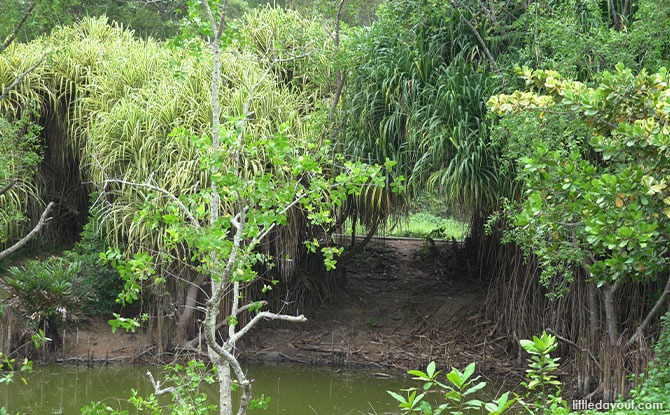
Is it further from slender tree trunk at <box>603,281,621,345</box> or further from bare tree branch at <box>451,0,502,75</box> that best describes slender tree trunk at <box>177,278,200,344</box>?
slender tree trunk at <box>603,281,621,345</box>

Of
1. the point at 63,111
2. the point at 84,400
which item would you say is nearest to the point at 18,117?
the point at 63,111

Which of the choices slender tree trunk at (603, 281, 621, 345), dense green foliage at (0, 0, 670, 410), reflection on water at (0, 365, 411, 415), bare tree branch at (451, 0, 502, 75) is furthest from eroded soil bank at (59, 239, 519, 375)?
bare tree branch at (451, 0, 502, 75)

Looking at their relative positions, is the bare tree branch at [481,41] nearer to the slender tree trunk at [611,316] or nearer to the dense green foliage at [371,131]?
the dense green foliage at [371,131]

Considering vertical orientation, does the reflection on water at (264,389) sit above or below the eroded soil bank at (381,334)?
below

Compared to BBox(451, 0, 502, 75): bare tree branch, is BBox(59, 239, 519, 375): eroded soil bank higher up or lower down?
lower down

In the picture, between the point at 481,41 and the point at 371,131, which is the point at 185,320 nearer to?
the point at 371,131

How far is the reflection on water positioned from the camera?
7000 mm

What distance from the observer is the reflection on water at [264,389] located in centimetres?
700

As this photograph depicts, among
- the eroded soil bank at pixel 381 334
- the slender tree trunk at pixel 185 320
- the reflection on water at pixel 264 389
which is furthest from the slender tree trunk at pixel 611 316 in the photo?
→ the slender tree trunk at pixel 185 320

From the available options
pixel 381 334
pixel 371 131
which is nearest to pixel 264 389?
pixel 381 334

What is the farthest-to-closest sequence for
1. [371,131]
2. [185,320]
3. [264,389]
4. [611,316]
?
[185,320] < [371,131] < [264,389] < [611,316]

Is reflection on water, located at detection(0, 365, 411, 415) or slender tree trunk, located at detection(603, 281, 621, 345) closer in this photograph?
slender tree trunk, located at detection(603, 281, 621, 345)

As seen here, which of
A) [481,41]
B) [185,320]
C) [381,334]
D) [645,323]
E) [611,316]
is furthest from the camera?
[381,334]

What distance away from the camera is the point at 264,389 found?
7.57 m
